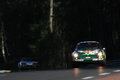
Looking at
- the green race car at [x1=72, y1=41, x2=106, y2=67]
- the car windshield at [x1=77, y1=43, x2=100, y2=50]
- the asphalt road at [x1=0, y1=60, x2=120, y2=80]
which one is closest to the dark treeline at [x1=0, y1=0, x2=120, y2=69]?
the car windshield at [x1=77, y1=43, x2=100, y2=50]

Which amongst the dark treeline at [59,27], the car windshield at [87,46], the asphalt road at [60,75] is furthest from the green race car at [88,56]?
the dark treeline at [59,27]

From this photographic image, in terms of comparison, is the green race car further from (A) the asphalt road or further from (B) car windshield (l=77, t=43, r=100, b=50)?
(A) the asphalt road

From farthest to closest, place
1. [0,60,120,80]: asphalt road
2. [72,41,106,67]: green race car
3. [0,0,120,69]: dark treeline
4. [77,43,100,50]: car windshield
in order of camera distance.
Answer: [0,0,120,69]: dark treeline → [77,43,100,50]: car windshield → [72,41,106,67]: green race car → [0,60,120,80]: asphalt road

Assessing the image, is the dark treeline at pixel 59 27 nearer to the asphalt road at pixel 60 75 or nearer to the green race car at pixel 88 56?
the green race car at pixel 88 56

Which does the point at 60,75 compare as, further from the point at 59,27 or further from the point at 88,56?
the point at 59,27

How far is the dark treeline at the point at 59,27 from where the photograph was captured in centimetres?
4921

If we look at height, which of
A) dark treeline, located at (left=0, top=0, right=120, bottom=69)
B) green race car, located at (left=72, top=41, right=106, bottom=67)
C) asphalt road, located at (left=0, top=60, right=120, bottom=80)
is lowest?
asphalt road, located at (left=0, top=60, right=120, bottom=80)

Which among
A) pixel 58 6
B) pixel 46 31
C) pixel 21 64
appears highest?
pixel 58 6

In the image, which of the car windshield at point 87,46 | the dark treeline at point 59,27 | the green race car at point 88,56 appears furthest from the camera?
the dark treeline at point 59,27

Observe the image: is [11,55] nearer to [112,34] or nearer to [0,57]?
[0,57]

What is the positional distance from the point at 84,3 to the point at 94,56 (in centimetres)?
5535

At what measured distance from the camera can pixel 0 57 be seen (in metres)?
85.2

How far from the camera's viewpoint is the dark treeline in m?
49.2

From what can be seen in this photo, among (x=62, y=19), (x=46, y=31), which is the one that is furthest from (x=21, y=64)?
(x=62, y=19)
